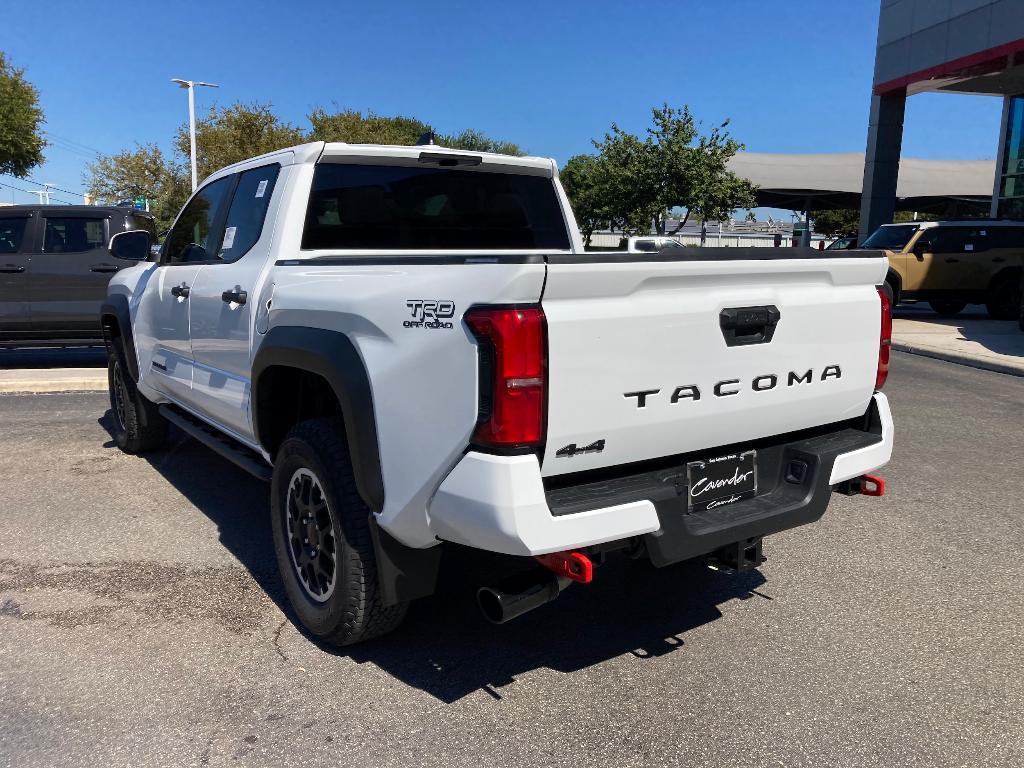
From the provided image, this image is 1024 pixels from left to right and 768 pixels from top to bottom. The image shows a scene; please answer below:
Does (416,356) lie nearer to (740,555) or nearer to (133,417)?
(740,555)

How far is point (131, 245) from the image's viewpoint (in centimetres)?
566

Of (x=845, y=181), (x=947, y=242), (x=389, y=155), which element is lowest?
(x=947, y=242)

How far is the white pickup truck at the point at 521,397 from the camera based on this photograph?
2.48 metres

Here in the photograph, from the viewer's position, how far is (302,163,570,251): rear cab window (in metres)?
4.15

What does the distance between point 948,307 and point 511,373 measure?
18.4 m

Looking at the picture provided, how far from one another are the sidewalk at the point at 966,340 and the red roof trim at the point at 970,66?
5529mm

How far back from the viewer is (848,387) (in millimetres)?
3350

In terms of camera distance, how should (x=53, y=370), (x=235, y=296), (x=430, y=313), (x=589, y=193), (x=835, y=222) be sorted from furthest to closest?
(x=835, y=222)
(x=589, y=193)
(x=53, y=370)
(x=235, y=296)
(x=430, y=313)

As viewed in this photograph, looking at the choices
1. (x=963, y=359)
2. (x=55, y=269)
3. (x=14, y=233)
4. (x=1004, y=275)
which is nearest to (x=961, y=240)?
(x=1004, y=275)

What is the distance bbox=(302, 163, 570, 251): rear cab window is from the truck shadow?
1.66 meters

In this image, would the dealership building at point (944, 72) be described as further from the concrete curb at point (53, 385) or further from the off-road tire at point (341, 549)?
the off-road tire at point (341, 549)

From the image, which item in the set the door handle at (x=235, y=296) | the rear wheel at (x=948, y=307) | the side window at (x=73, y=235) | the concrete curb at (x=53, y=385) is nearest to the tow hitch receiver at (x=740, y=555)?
the door handle at (x=235, y=296)

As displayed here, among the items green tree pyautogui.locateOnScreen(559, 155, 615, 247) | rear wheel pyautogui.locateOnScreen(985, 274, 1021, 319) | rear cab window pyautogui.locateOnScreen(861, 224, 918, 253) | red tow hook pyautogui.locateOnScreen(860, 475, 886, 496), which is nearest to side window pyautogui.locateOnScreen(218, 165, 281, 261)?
red tow hook pyautogui.locateOnScreen(860, 475, 886, 496)

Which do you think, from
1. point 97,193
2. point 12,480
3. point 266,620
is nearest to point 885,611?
point 266,620
